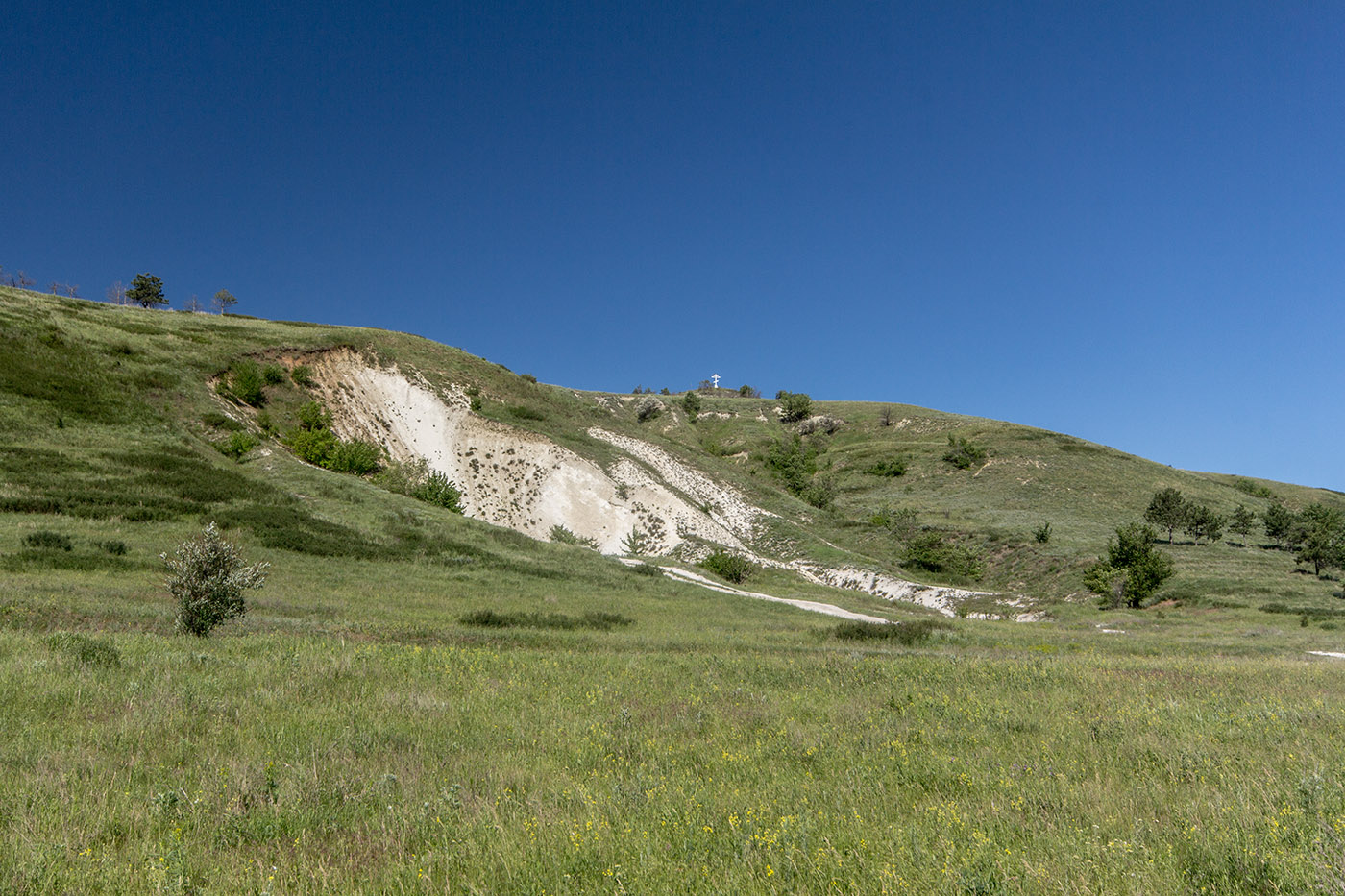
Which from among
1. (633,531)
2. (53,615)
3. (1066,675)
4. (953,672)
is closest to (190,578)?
(53,615)

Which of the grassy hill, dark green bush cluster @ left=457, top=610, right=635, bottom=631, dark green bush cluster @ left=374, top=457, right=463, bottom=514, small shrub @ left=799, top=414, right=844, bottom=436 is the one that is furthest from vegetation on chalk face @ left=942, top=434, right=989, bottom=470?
dark green bush cluster @ left=457, top=610, right=635, bottom=631

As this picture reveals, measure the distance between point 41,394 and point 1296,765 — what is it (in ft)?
196

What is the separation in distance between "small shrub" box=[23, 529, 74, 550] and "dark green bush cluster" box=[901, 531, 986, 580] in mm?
57755

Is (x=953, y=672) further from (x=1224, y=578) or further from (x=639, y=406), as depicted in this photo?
(x=639, y=406)

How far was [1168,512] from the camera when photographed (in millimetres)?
72062

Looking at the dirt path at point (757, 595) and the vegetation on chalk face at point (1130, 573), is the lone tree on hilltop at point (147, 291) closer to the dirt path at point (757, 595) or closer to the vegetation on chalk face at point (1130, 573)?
the dirt path at point (757, 595)

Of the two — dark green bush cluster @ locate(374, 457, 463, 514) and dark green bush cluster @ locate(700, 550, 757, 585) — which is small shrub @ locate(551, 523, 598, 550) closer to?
dark green bush cluster @ locate(374, 457, 463, 514)

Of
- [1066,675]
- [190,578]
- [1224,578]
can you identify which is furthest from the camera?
[1224,578]

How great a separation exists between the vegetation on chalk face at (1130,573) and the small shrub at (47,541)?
58.3m

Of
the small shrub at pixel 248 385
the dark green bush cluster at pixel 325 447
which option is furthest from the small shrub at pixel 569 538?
the small shrub at pixel 248 385

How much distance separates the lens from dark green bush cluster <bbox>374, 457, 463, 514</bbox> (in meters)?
56.5

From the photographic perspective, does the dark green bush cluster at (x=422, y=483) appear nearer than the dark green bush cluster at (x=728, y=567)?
No

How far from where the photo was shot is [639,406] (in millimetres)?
136750

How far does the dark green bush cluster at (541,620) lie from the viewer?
23.1 metres
